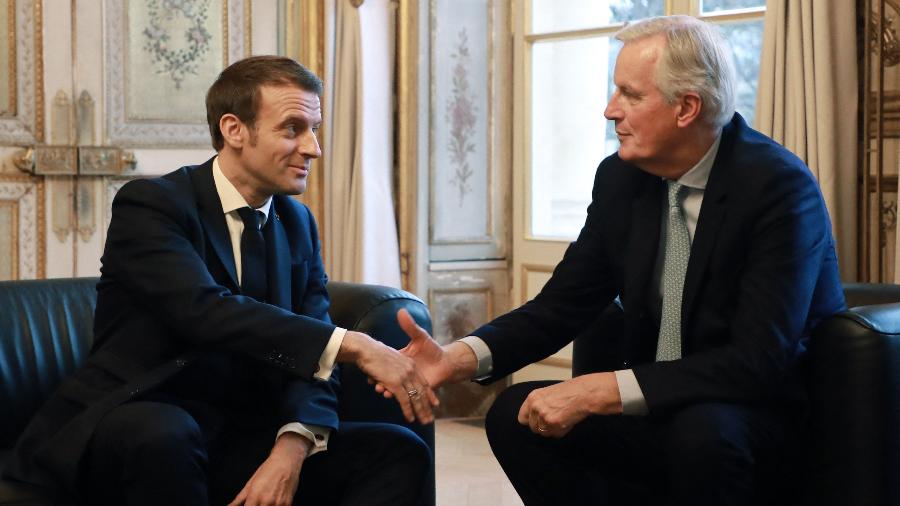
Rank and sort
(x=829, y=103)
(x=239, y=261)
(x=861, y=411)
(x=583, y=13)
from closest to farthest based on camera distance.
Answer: (x=861, y=411) → (x=239, y=261) → (x=829, y=103) → (x=583, y=13)

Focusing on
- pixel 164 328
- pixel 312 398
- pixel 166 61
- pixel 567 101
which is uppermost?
pixel 166 61

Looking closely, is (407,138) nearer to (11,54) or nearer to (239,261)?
(11,54)

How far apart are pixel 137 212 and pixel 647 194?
3.25ft

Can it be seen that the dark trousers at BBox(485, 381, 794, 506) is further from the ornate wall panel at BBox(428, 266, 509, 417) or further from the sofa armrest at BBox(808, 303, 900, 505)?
the ornate wall panel at BBox(428, 266, 509, 417)

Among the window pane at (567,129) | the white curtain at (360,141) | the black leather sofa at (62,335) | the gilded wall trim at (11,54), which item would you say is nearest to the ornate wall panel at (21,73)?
the gilded wall trim at (11,54)

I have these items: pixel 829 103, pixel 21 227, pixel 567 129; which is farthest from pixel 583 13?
pixel 21 227

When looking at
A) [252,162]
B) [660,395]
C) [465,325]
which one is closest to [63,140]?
[465,325]

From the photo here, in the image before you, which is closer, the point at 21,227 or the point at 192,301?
the point at 192,301

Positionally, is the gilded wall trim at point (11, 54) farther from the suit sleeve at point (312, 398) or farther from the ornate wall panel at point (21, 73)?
the suit sleeve at point (312, 398)

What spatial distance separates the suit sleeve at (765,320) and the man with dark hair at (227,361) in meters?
0.46

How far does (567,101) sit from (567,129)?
11 cm

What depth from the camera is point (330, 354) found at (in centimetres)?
208

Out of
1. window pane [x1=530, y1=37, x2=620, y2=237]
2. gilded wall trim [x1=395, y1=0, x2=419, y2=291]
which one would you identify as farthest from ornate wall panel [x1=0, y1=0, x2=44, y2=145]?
window pane [x1=530, y1=37, x2=620, y2=237]

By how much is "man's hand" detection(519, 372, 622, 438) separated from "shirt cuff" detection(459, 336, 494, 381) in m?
0.27
